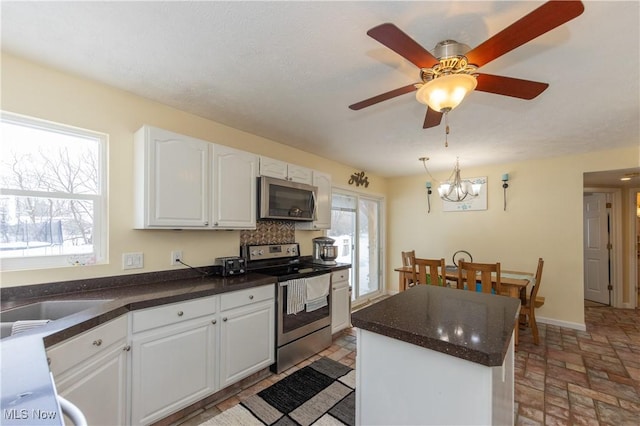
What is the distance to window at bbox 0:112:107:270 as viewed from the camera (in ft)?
5.52

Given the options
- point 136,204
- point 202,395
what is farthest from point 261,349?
point 136,204

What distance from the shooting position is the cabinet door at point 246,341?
209cm

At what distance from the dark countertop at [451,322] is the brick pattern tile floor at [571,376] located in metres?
1.13

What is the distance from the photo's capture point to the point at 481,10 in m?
1.27

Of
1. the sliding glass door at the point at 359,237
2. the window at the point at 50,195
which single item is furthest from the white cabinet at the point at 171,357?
the sliding glass door at the point at 359,237

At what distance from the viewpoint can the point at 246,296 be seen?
2217 millimetres

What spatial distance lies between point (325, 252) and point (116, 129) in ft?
7.67

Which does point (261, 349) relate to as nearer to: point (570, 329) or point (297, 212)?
point (297, 212)

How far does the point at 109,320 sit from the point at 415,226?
4.62 meters

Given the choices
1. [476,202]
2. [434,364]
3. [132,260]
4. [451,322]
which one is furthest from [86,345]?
[476,202]

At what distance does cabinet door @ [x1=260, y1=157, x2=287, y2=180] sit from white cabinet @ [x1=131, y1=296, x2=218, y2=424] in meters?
1.29

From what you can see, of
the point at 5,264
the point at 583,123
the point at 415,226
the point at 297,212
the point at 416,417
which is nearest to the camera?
the point at 416,417

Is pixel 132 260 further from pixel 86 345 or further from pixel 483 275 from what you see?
pixel 483 275

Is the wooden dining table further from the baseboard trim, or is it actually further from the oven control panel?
the oven control panel
